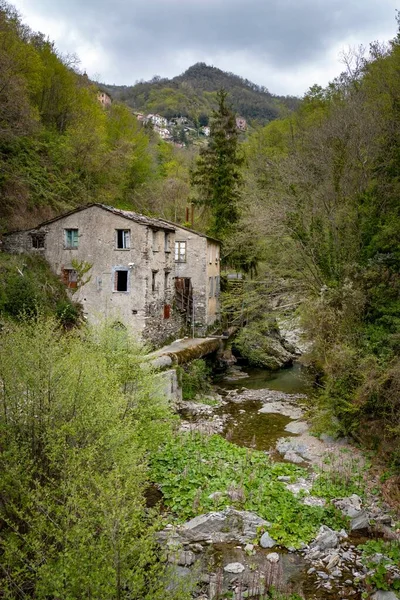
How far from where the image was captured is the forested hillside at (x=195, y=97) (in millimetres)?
125625

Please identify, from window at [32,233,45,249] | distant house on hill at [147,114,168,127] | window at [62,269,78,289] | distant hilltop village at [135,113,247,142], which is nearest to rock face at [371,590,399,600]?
window at [62,269,78,289]

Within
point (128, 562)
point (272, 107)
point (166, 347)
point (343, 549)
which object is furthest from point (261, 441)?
point (272, 107)

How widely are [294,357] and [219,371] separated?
5.54 meters

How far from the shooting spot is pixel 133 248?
76.4 feet

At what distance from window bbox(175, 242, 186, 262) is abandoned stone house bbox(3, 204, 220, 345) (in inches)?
111

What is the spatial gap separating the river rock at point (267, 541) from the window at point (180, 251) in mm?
21172

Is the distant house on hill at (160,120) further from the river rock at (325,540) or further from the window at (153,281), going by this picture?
the river rock at (325,540)

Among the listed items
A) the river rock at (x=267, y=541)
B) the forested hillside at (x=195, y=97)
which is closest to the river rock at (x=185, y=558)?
the river rock at (x=267, y=541)

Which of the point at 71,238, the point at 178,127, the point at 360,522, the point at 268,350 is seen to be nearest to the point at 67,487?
the point at 360,522

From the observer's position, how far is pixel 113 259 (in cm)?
2358

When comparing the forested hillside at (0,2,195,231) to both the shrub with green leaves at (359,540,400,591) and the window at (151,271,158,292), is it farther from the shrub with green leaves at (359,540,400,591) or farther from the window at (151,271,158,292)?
the shrub with green leaves at (359,540,400,591)

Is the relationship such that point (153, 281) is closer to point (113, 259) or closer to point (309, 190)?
point (113, 259)

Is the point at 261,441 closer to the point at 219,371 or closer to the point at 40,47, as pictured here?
the point at 219,371

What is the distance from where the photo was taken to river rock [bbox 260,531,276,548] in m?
9.59
